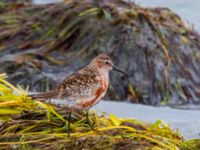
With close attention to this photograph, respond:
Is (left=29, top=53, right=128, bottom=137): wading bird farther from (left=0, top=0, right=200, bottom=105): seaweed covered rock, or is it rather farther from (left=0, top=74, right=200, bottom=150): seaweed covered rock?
(left=0, top=0, right=200, bottom=105): seaweed covered rock

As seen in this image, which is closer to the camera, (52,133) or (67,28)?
(52,133)

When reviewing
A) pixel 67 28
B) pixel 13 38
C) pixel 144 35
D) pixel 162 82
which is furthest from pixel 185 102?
pixel 13 38

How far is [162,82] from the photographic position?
10.9 m

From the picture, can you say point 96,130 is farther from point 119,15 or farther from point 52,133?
point 119,15

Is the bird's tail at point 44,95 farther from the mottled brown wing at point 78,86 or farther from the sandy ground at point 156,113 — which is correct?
the sandy ground at point 156,113

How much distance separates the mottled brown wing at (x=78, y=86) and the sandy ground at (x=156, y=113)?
2244mm

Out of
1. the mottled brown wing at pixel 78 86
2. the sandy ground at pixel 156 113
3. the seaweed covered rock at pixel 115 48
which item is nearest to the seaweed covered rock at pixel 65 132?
the mottled brown wing at pixel 78 86

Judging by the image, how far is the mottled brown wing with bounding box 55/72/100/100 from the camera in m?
7.31

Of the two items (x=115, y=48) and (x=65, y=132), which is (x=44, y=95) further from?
(x=115, y=48)

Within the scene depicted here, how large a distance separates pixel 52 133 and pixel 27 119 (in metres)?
0.29

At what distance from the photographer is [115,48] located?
36.3ft

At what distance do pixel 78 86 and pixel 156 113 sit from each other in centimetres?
293

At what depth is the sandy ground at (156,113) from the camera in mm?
9742

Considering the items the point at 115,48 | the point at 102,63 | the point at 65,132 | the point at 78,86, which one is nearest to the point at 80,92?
the point at 78,86
